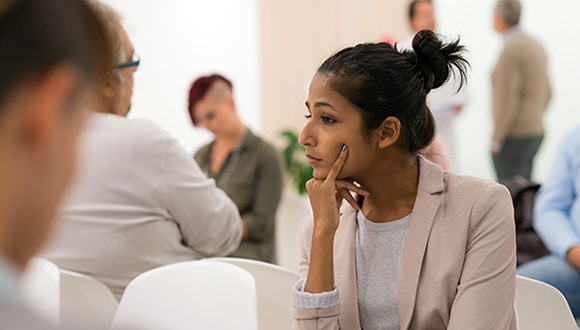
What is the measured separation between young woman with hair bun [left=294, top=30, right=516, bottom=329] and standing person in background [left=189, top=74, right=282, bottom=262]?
1791mm

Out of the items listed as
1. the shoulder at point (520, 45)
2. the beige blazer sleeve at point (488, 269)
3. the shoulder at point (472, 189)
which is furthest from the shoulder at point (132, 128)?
the shoulder at point (520, 45)

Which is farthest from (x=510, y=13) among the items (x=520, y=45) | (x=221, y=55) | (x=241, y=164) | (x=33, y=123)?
(x=33, y=123)

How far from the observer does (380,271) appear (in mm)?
1861

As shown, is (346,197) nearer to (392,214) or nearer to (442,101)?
(392,214)

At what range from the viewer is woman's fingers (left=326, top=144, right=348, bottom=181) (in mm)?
1894

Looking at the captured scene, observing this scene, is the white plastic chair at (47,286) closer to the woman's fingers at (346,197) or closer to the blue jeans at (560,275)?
the woman's fingers at (346,197)

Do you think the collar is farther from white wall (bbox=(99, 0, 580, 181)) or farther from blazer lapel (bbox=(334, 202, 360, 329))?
white wall (bbox=(99, 0, 580, 181))

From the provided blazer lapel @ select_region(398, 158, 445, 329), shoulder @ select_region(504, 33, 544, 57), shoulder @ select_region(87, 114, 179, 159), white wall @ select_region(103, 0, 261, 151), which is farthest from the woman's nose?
white wall @ select_region(103, 0, 261, 151)

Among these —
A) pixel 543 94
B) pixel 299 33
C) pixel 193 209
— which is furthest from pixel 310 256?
pixel 299 33

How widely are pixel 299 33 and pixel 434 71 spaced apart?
5829mm

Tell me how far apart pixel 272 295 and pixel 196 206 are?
0.38 m

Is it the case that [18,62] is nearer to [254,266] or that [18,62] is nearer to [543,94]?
[254,266]

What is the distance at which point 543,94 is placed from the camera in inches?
242

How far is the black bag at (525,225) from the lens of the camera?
10.6 ft
